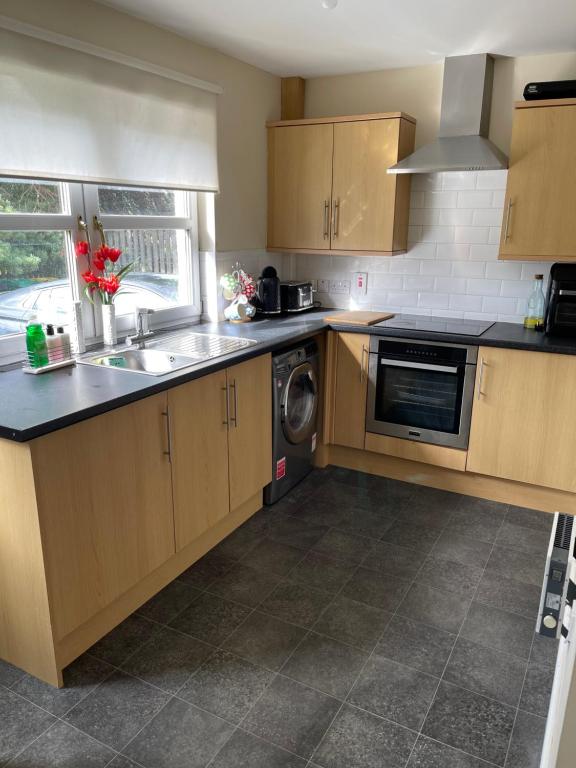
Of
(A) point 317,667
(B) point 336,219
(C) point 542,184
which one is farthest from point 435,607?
(B) point 336,219

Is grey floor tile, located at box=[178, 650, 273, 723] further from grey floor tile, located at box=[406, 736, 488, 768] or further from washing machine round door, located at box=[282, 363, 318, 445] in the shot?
washing machine round door, located at box=[282, 363, 318, 445]

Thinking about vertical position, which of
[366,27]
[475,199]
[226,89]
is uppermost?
[366,27]

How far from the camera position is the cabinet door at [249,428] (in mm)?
2650

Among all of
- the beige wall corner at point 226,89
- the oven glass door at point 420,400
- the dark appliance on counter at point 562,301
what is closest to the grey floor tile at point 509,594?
the oven glass door at point 420,400

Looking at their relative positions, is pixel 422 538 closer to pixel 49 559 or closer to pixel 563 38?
pixel 49 559

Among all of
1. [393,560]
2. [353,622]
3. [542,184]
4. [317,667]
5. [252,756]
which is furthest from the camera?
[542,184]

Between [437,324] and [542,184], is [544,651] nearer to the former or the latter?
[437,324]

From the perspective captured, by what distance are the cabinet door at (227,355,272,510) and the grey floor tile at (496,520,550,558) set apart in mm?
1208

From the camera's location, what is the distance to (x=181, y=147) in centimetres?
289

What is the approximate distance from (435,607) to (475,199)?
229 centimetres

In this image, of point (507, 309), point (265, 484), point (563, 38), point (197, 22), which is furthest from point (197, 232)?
point (563, 38)

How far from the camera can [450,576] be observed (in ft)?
8.25

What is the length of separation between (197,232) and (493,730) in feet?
8.86

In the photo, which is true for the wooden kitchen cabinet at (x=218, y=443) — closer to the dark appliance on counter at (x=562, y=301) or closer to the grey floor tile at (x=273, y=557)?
the grey floor tile at (x=273, y=557)
